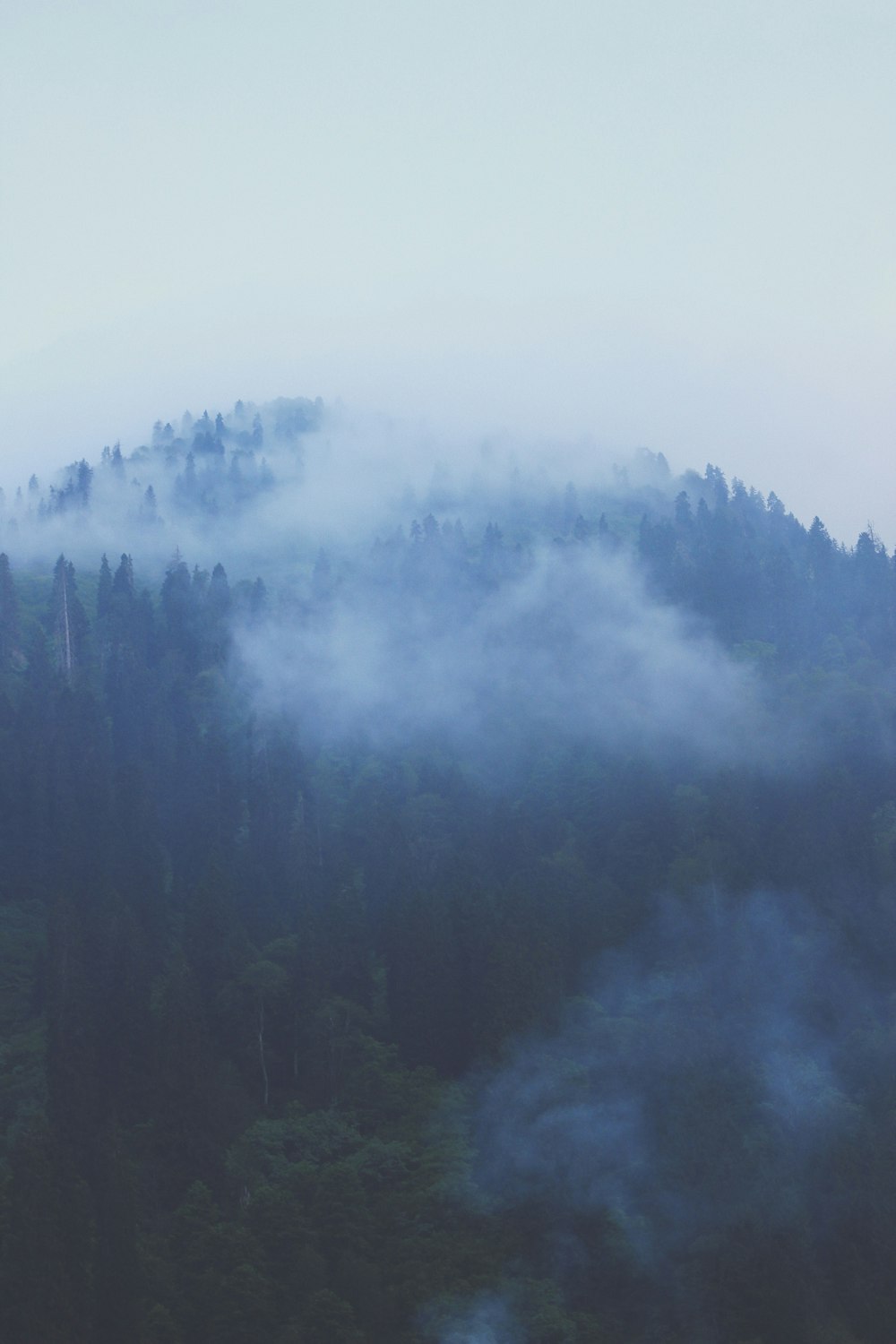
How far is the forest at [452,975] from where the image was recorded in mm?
62719

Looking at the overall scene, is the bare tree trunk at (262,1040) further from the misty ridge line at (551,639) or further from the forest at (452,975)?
the misty ridge line at (551,639)

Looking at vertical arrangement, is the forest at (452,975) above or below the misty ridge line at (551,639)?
below

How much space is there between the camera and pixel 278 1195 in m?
70.2

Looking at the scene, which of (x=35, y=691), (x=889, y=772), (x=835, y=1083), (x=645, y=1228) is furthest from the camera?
(x=35, y=691)

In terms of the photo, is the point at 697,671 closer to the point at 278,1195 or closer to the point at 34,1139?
the point at 278,1195

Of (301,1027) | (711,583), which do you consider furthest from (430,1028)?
(711,583)

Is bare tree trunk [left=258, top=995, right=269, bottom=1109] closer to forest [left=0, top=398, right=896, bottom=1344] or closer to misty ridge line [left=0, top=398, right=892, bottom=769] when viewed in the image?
forest [left=0, top=398, right=896, bottom=1344]

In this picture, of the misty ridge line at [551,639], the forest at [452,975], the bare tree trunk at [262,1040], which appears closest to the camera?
the forest at [452,975]

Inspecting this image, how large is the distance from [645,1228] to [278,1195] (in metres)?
19.9

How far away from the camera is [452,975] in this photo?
296 feet

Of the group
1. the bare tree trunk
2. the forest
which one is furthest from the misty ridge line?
the bare tree trunk

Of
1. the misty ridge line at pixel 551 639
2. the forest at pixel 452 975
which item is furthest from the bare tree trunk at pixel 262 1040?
the misty ridge line at pixel 551 639

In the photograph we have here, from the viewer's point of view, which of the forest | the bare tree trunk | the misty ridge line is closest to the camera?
the forest

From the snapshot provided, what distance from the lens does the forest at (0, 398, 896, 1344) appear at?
62719 millimetres
